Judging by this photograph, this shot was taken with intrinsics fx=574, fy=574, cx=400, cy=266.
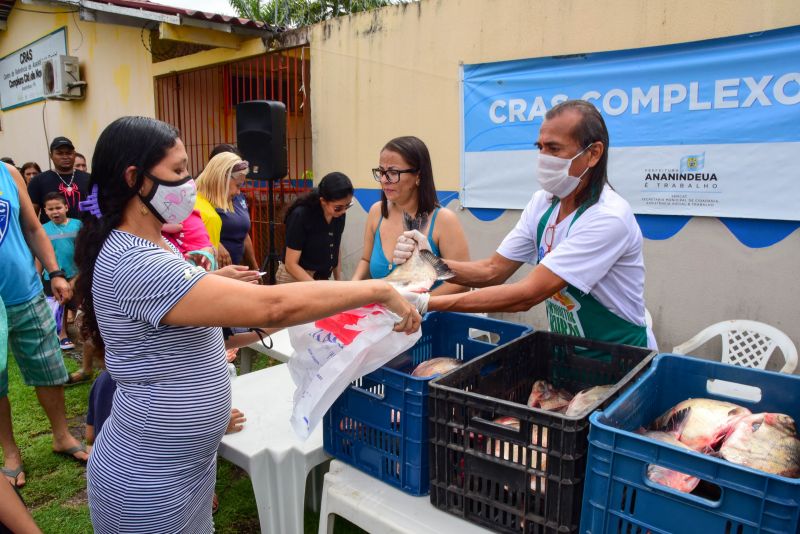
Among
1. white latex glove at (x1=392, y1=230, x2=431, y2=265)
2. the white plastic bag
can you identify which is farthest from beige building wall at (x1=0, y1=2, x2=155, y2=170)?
the white plastic bag

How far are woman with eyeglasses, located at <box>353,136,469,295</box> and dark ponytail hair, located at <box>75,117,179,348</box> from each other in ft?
4.46

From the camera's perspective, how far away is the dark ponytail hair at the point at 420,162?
271cm

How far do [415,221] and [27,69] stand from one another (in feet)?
40.0

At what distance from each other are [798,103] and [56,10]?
11.2 meters

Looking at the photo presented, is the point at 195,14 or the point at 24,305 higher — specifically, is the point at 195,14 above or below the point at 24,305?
above

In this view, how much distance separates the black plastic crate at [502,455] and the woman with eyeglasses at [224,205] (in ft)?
8.39

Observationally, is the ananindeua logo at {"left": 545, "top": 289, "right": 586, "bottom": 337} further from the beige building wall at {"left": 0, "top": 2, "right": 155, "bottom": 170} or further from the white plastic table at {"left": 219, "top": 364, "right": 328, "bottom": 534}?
the beige building wall at {"left": 0, "top": 2, "right": 155, "bottom": 170}

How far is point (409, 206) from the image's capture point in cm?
283

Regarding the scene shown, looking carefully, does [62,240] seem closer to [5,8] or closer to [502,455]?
[502,455]

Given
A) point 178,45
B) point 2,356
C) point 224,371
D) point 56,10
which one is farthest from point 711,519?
point 56,10

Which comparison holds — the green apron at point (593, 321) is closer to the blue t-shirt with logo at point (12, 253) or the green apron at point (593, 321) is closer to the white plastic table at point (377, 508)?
the white plastic table at point (377, 508)

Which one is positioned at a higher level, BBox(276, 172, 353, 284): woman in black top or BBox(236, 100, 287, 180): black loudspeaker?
BBox(236, 100, 287, 180): black loudspeaker

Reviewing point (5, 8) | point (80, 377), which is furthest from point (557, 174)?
point (5, 8)

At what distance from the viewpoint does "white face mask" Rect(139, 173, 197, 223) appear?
1.46m
